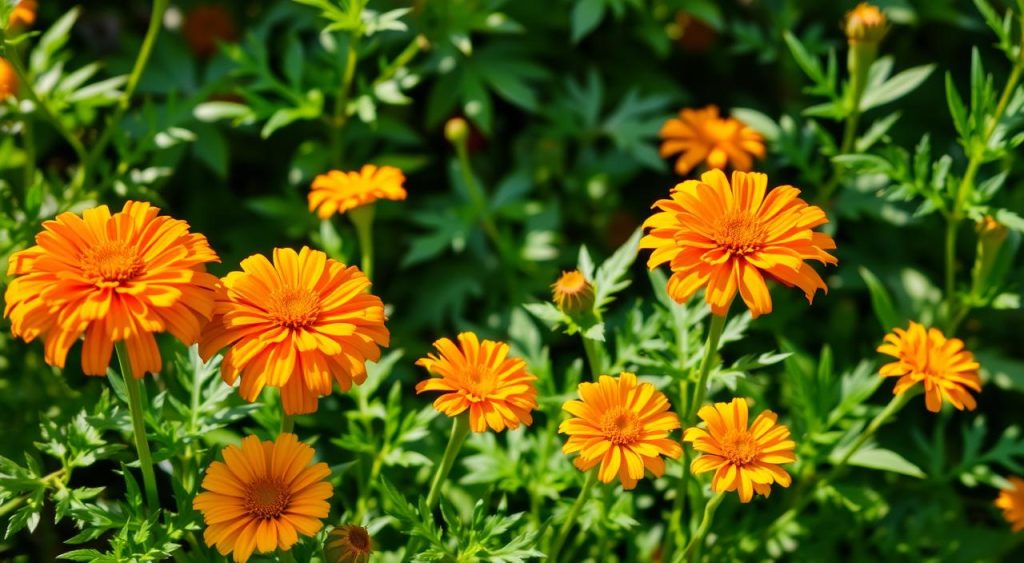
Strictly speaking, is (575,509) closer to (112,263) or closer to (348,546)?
(348,546)

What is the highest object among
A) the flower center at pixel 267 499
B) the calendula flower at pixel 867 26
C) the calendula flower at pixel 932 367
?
the calendula flower at pixel 867 26

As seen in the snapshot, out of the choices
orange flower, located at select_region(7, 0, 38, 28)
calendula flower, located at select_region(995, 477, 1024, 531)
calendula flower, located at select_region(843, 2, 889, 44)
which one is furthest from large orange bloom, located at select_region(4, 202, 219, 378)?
calendula flower, located at select_region(995, 477, 1024, 531)

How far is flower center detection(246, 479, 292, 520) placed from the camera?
3.99ft

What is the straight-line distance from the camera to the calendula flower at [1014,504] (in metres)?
1.74

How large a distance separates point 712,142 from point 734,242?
817 mm

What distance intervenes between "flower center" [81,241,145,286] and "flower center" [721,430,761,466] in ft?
2.38

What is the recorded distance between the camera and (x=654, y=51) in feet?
8.71

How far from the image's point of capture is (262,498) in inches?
47.9

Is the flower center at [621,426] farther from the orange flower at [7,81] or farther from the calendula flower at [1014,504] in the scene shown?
the orange flower at [7,81]

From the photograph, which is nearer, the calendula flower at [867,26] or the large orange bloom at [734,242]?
the large orange bloom at [734,242]

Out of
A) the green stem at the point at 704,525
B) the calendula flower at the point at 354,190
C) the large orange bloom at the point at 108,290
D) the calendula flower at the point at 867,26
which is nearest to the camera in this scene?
the large orange bloom at the point at 108,290

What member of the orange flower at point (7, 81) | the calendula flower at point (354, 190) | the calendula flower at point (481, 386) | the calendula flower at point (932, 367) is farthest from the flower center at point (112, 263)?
the calendula flower at point (932, 367)

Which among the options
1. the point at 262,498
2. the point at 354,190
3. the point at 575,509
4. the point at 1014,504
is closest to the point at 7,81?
the point at 354,190

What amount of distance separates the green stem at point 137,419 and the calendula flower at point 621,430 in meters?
0.51
